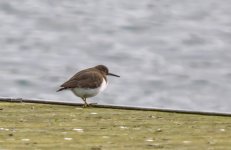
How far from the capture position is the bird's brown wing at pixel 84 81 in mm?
12953

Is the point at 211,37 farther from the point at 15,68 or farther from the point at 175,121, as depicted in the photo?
the point at 175,121

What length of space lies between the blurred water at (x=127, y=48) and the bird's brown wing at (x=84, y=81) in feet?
31.0

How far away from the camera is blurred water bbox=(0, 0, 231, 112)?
25734 mm

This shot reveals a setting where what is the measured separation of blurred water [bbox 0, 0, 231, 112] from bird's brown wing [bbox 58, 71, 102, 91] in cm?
944

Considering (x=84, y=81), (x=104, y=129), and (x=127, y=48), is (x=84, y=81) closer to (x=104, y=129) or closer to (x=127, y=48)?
(x=104, y=129)

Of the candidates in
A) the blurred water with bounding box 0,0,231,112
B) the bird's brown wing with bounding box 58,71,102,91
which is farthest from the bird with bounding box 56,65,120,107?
the blurred water with bounding box 0,0,231,112

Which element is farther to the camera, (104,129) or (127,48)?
(127,48)

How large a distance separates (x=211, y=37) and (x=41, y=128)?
22132 millimetres

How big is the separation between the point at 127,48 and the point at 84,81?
17577mm

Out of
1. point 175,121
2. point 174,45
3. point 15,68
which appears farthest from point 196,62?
point 175,121

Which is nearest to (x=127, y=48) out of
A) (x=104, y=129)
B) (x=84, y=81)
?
(x=84, y=81)

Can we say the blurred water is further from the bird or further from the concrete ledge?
the concrete ledge

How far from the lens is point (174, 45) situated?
102 feet

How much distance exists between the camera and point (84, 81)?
42.7ft
